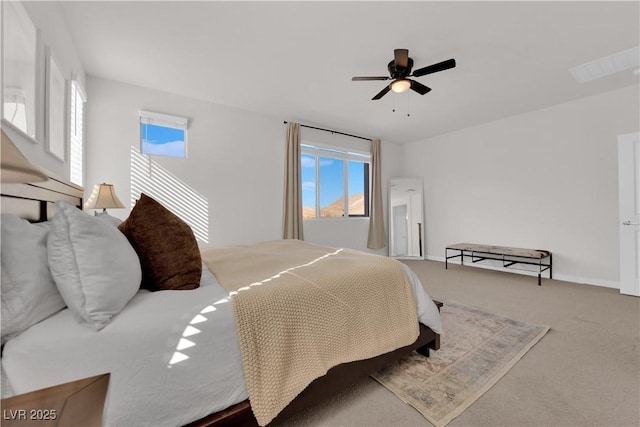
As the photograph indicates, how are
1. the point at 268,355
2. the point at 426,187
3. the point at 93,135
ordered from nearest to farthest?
the point at 268,355
the point at 93,135
the point at 426,187

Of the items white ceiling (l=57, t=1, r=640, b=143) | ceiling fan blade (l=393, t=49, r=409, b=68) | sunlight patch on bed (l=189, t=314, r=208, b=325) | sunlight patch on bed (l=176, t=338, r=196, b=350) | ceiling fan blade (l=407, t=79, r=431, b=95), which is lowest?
sunlight patch on bed (l=176, t=338, r=196, b=350)

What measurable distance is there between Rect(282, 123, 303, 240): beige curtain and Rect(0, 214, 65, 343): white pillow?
334 cm

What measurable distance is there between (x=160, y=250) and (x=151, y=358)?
21.3 inches

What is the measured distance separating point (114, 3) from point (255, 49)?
1069mm

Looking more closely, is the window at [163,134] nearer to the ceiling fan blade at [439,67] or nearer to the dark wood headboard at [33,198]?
the dark wood headboard at [33,198]

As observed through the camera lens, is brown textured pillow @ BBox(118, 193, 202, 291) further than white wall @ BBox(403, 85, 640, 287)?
No

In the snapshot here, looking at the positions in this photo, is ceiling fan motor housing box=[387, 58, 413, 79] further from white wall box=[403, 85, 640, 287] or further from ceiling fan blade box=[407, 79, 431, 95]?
white wall box=[403, 85, 640, 287]

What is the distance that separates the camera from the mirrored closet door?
5.66 meters

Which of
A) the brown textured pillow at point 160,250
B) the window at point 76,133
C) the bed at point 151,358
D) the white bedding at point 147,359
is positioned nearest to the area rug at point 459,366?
the bed at point 151,358

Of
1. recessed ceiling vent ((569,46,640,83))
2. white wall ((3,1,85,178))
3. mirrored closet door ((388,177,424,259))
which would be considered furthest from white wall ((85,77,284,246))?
recessed ceiling vent ((569,46,640,83))

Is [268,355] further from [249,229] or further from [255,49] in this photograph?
[249,229]

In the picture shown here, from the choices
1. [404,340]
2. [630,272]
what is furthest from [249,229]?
[630,272]

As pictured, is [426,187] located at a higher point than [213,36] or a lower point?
lower

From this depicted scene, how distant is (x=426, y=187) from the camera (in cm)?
568
